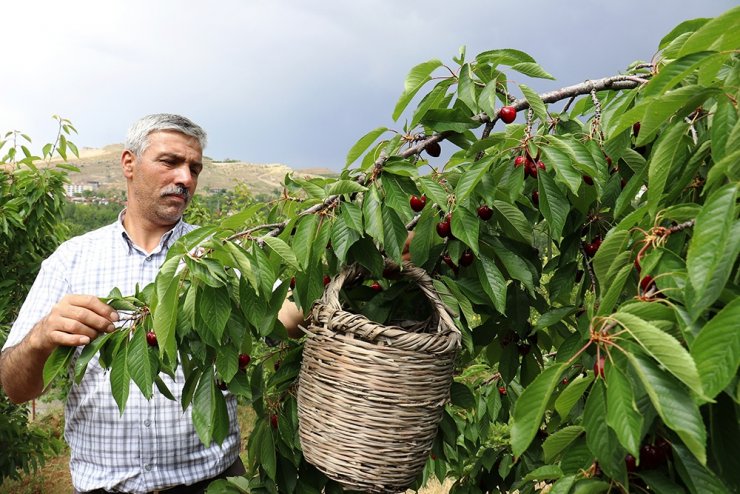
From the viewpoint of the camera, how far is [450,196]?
5.10ft

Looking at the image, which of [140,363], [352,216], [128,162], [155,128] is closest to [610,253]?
[352,216]

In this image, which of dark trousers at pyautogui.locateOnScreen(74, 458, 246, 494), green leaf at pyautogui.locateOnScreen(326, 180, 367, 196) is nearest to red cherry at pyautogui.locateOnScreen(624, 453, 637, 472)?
green leaf at pyautogui.locateOnScreen(326, 180, 367, 196)

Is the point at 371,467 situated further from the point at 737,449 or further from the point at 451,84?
the point at 451,84

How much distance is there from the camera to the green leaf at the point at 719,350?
2.43 feet

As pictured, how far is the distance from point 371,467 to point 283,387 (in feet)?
1.79

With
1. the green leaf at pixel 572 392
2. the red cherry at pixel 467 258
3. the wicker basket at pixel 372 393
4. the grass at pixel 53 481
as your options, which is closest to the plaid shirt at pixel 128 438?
the wicker basket at pixel 372 393

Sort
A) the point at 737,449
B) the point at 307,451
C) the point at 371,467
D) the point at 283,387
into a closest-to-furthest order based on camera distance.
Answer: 1. the point at 737,449
2. the point at 371,467
3. the point at 307,451
4. the point at 283,387

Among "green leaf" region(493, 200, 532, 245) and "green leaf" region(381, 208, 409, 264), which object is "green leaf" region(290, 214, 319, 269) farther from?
"green leaf" region(493, 200, 532, 245)

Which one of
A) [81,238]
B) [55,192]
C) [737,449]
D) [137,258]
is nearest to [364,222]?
[737,449]

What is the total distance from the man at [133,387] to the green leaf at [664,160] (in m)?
1.16

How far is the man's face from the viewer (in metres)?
2.63

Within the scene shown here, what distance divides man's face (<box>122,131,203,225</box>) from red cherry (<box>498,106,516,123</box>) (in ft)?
4.87

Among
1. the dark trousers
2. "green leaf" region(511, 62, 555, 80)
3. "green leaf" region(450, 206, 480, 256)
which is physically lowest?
the dark trousers

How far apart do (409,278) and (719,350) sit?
83cm
